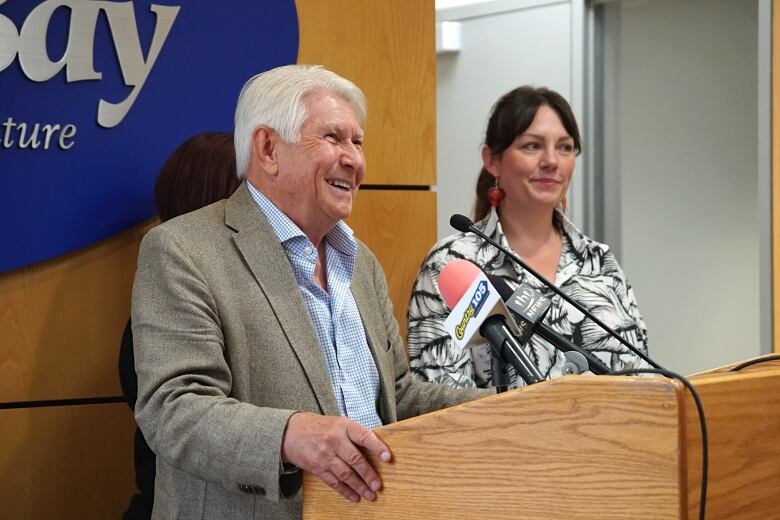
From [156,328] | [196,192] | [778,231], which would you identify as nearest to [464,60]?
[778,231]

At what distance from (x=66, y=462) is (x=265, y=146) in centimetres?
96

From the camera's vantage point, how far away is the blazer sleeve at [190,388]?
170cm

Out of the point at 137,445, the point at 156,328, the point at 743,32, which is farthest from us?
the point at 743,32

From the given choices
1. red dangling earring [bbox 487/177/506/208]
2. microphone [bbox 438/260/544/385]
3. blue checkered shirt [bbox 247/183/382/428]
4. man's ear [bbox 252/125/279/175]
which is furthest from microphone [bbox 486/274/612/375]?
red dangling earring [bbox 487/177/506/208]

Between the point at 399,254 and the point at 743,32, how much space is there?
2.13 metres

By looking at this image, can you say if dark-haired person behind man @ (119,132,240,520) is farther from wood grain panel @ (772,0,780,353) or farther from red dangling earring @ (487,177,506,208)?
wood grain panel @ (772,0,780,353)

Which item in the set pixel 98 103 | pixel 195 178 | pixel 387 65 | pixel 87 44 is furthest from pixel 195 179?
pixel 387 65

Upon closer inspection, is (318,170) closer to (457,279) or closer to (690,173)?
(457,279)

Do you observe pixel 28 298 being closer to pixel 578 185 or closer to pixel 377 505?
pixel 377 505

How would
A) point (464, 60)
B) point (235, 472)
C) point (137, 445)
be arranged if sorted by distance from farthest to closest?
point (464, 60) < point (137, 445) < point (235, 472)

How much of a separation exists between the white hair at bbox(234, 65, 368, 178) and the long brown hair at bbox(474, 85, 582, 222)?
1.05 metres

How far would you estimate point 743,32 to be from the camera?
4.42 meters

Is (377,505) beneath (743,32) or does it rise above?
beneath

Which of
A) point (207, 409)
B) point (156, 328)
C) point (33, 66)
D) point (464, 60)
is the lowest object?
point (207, 409)
